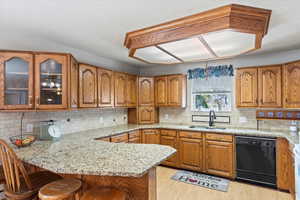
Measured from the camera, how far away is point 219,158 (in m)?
3.38

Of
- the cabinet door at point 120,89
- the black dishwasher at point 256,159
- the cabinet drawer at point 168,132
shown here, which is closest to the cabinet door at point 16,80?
the cabinet door at point 120,89

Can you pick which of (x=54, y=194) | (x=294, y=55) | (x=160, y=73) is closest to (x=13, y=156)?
(x=54, y=194)

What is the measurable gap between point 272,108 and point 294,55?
1.10 m

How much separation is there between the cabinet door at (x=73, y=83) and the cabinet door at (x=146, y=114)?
70.7 inches

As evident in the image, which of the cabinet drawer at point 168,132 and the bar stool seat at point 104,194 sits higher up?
the cabinet drawer at point 168,132

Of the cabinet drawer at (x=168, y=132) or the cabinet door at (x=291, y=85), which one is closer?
the cabinet door at (x=291, y=85)

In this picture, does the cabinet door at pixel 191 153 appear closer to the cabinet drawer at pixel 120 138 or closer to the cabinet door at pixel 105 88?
the cabinet drawer at pixel 120 138

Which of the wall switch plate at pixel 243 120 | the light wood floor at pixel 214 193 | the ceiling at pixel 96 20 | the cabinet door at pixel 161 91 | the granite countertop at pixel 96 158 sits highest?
the ceiling at pixel 96 20

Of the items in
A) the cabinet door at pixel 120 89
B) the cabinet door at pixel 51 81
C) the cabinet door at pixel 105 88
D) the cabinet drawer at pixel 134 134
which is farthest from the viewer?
the cabinet door at pixel 120 89

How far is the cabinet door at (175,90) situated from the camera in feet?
13.7

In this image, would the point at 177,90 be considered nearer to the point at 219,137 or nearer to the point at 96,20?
the point at 219,137

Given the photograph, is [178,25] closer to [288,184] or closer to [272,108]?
[272,108]

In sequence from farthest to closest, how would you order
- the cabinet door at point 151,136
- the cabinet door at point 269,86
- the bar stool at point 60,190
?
the cabinet door at point 151,136
the cabinet door at point 269,86
the bar stool at point 60,190

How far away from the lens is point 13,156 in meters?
1.61
